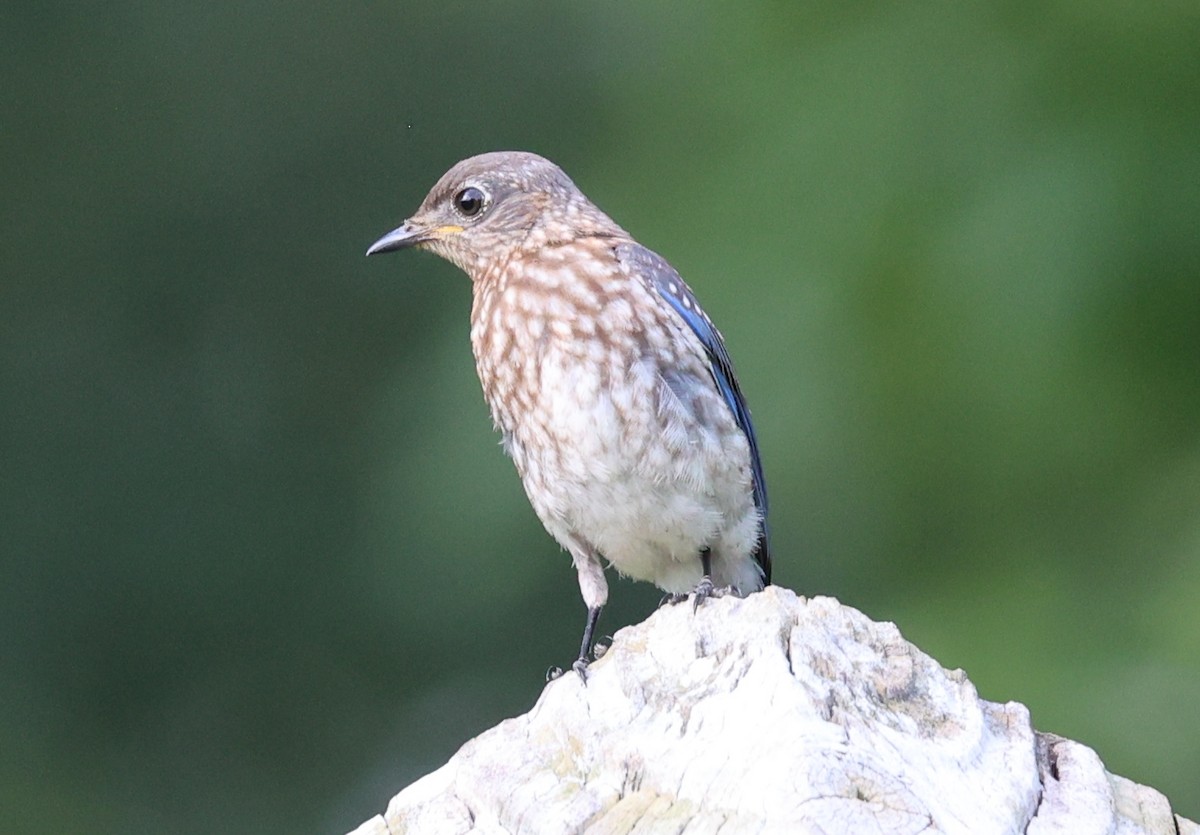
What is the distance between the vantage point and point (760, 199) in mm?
5559

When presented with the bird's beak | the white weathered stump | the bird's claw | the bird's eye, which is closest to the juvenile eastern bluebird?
the bird's eye

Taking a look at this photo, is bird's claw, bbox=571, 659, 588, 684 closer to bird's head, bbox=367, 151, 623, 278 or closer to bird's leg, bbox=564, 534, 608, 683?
bird's leg, bbox=564, 534, 608, 683

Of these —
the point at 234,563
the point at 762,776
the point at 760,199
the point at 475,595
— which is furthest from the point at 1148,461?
the point at 234,563

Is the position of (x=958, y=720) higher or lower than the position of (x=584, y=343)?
lower

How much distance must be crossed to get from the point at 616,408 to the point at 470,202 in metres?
0.92

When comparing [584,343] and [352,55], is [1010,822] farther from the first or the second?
[352,55]

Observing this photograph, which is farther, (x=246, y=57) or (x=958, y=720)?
(x=246, y=57)

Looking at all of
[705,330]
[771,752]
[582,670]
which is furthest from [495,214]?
[771,752]

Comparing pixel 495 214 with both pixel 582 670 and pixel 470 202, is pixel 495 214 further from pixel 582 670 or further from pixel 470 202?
pixel 582 670

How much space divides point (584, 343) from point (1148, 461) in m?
1.48

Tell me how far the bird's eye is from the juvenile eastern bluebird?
0.38ft

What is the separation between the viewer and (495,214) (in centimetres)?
532

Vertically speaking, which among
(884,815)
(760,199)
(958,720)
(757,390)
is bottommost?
(884,815)

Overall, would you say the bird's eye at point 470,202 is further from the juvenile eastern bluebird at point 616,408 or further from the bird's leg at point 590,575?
the bird's leg at point 590,575
